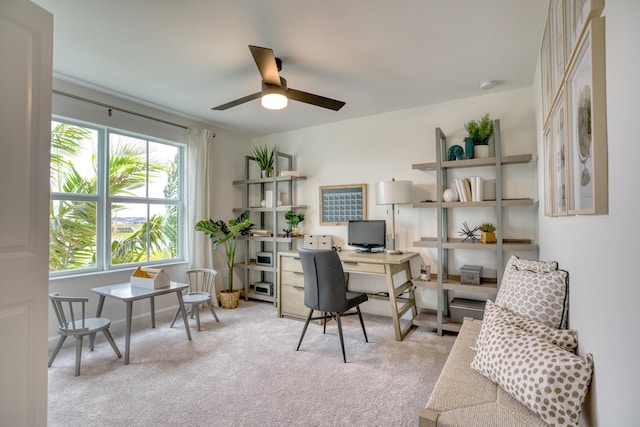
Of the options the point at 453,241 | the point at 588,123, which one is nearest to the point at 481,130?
the point at 453,241

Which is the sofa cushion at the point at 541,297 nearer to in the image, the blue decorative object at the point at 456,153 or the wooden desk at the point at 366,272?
the wooden desk at the point at 366,272

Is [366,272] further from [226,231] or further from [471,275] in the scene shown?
[226,231]

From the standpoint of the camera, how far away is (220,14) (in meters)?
2.04

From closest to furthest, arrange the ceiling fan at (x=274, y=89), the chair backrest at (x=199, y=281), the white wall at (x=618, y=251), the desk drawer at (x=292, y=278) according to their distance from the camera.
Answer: the white wall at (x=618, y=251)
the ceiling fan at (x=274, y=89)
the desk drawer at (x=292, y=278)
the chair backrest at (x=199, y=281)

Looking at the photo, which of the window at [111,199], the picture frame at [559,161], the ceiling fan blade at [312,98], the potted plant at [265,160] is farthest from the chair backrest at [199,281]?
the picture frame at [559,161]

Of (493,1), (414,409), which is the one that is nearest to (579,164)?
(493,1)

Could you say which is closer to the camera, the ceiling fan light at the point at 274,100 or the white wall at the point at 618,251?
the white wall at the point at 618,251

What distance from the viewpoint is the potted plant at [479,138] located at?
322 cm

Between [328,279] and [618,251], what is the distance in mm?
2129

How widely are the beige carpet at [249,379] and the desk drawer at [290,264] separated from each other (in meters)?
0.72

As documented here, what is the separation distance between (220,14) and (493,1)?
1672 mm

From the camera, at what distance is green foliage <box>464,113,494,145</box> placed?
3209 millimetres

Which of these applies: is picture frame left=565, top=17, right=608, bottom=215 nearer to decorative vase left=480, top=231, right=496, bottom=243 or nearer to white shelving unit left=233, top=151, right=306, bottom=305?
decorative vase left=480, top=231, right=496, bottom=243

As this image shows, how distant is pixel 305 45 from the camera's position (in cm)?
240
